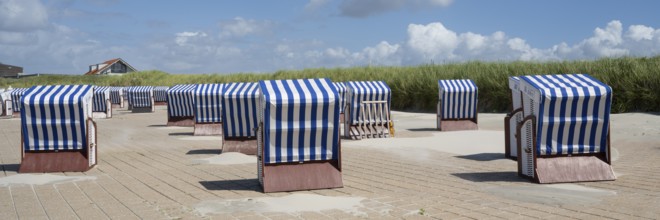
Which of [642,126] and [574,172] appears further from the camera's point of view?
[642,126]

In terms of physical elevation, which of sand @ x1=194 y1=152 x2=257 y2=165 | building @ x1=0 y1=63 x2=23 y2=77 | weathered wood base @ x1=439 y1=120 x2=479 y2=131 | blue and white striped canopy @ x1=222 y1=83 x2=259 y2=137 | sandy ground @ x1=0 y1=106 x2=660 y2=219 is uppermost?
building @ x1=0 y1=63 x2=23 y2=77

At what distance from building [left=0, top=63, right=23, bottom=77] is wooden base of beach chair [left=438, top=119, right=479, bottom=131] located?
9592 cm

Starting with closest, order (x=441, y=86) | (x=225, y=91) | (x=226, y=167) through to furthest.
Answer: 1. (x=226, y=167)
2. (x=225, y=91)
3. (x=441, y=86)

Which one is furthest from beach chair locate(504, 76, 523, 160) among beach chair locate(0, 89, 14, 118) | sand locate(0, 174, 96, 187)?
beach chair locate(0, 89, 14, 118)

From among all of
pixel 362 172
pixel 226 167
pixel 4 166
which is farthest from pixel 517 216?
pixel 4 166

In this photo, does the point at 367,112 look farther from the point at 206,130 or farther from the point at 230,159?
the point at 230,159

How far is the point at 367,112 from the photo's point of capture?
57.6 feet

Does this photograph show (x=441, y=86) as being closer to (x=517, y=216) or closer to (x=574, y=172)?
(x=574, y=172)

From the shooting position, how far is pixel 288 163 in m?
A: 8.21

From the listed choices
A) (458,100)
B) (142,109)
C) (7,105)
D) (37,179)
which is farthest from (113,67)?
(37,179)

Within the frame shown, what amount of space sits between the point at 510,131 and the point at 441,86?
326 inches

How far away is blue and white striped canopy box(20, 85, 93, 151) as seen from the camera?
1043 cm

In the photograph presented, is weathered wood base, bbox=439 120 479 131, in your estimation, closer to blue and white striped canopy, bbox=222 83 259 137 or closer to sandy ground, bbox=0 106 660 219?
sandy ground, bbox=0 106 660 219

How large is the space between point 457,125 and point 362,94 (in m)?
3.39
